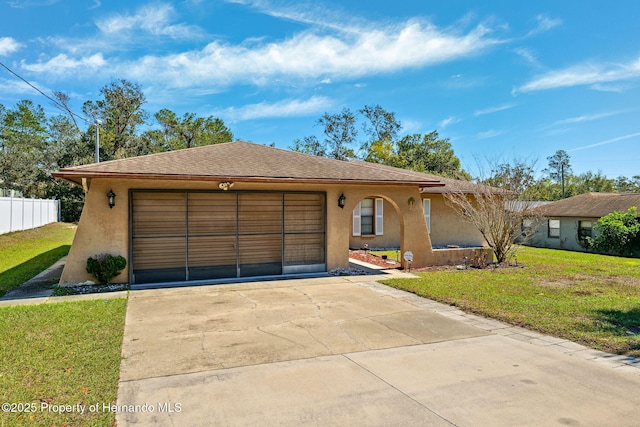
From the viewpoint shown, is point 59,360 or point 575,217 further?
point 575,217

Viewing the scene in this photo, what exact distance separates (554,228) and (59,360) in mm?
26696

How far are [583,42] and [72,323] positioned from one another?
64.8 feet

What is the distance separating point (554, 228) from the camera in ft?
80.2

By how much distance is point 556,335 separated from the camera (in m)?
5.93

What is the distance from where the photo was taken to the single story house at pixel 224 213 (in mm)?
9414

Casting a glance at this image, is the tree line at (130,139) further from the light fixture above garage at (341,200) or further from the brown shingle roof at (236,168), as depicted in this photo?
the light fixture above garage at (341,200)

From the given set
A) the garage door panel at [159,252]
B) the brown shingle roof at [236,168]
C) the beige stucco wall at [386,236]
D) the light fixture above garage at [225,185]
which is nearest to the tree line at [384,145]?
the beige stucco wall at [386,236]

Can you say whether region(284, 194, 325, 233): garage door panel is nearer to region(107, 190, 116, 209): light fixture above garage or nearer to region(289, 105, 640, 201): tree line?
A: region(107, 190, 116, 209): light fixture above garage

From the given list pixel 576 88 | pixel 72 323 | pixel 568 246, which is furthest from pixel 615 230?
pixel 72 323

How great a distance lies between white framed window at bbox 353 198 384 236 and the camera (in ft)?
57.6

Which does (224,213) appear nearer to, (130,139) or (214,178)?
(214,178)

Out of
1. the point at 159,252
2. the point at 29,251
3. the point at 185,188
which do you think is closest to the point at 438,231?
the point at 185,188

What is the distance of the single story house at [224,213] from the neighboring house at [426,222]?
5.09 meters

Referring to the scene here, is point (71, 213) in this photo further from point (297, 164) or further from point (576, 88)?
point (576, 88)
